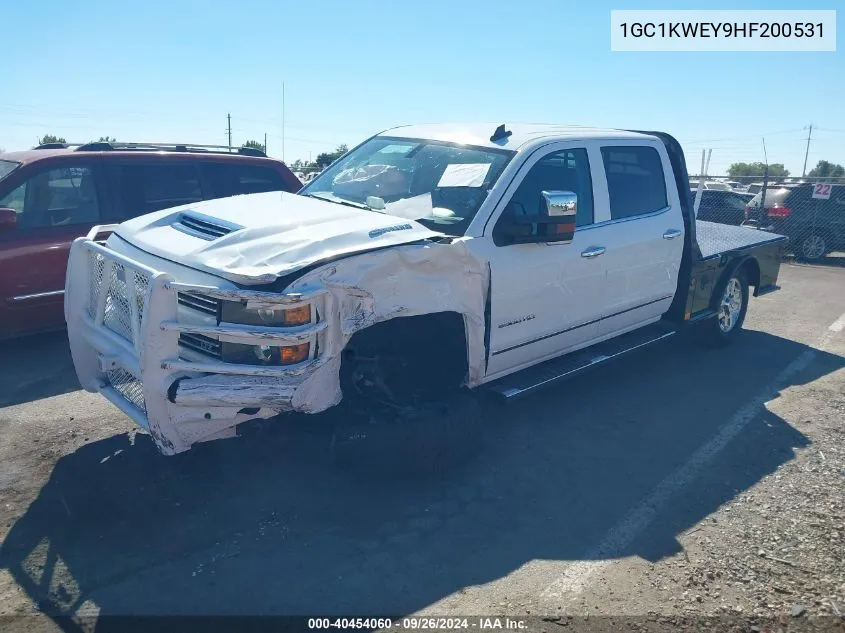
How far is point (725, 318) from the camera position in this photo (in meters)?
7.28

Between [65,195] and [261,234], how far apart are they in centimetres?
379

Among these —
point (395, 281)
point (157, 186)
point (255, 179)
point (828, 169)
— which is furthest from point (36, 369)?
point (828, 169)

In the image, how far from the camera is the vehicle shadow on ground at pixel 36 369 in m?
5.55

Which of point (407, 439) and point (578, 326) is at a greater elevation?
point (578, 326)

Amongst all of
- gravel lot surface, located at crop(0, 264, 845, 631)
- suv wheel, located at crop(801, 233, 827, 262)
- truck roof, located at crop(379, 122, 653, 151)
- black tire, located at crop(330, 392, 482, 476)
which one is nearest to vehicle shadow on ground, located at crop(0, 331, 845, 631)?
gravel lot surface, located at crop(0, 264, 845, 631)

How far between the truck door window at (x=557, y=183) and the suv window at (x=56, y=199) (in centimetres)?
423

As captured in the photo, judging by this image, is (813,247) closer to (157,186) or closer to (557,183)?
(557,183)

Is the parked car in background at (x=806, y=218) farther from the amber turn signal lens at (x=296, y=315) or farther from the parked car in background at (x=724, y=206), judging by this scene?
the amber turn signal lens at (x=296, y=315)

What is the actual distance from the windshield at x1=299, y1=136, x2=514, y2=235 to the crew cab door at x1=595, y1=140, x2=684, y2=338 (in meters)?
1.12

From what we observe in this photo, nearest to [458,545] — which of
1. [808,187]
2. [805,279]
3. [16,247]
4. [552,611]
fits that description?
[552,611]

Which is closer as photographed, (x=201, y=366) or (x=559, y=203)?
(x=201, y=366)

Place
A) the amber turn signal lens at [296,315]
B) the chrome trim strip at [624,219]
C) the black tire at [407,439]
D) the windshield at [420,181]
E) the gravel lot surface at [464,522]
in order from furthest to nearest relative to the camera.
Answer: the chrome trim strip at [624,219]
the windshield at [420,181]
the black tire at [407,439]
the amber turn signal lens at [296,315]
the gravel lot surface at [464,522]

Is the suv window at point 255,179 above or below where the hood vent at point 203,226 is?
above

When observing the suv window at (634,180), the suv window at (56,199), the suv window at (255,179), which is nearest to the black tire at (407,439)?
the suv window at (634,180)
